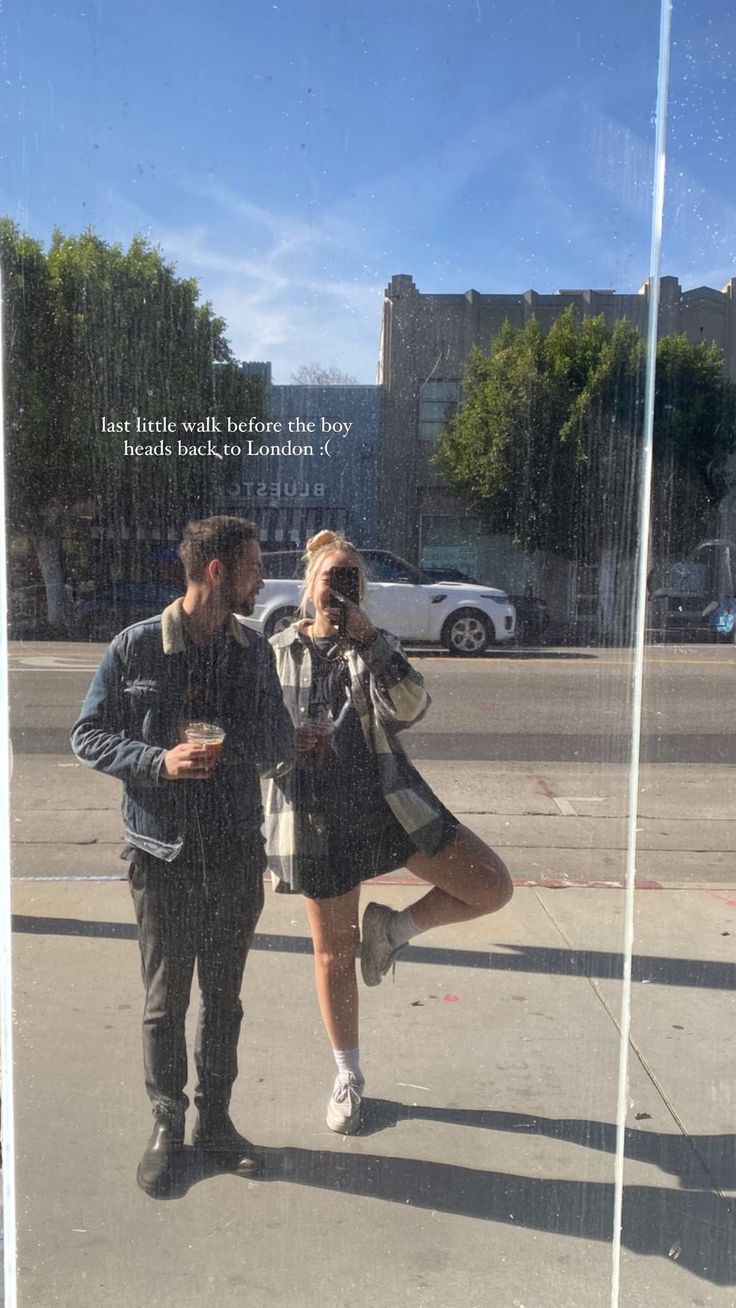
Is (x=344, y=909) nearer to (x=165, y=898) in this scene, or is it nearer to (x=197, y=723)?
(x=165, y=898)

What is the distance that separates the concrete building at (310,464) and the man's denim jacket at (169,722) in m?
0.24

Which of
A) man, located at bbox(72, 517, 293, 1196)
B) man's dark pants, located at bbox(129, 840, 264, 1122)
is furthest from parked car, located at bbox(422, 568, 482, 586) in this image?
man's dark pants, located at bbox(129, 840, 264, 1122)

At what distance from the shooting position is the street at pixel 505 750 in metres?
2.45

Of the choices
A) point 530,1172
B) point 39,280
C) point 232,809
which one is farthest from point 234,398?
point 530,1172

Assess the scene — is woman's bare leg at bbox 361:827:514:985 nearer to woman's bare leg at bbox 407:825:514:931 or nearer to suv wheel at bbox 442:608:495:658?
woman's bare leg at bbox 407:825:514:931

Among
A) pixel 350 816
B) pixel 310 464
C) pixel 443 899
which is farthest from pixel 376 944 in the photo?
pixel 310 464

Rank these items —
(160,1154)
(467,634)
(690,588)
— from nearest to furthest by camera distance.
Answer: (467,634)
(160,1154)
(690,588)

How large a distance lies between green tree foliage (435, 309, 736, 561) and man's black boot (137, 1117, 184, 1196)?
1473 millimetres

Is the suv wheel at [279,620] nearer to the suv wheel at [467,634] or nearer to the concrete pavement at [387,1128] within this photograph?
the suv wheel at [467,634]

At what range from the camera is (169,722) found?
2.38 m

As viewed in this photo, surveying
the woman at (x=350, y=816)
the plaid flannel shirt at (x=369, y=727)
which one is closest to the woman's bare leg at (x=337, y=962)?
the woman at (x=350, y=816)

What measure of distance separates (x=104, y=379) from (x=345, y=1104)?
1.66 metres

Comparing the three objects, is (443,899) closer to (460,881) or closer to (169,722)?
(460,881)

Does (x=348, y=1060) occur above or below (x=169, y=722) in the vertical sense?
below
